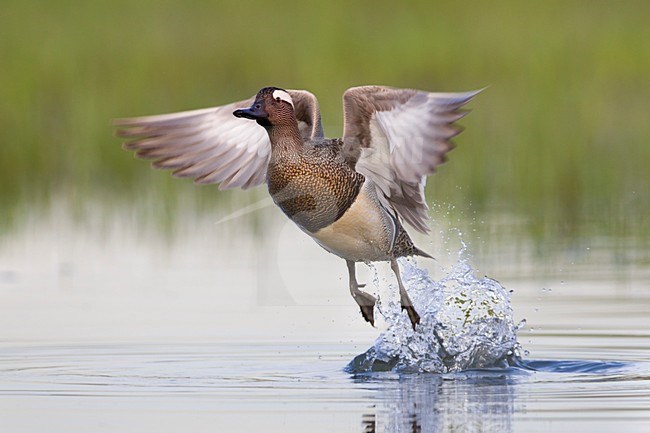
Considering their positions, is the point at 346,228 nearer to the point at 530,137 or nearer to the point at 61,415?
the point at 61,415

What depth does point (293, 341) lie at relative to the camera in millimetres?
9023

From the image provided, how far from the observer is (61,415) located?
702 centimetres

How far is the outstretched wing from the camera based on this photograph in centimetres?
896

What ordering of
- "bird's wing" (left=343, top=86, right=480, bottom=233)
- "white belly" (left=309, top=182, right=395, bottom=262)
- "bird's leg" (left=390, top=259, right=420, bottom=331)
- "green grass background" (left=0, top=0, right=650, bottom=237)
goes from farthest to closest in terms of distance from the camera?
1. "green grass background" (left=0, top=0, right=650, bottom=237)
2. "bird's leg" (left=390, top=259, right=420, bottom=331)
3. "white belly" (left=309, top=182, right=395, bottom=262)
4. "bird's wing" (left=343, top=86, right=480, bottom=233)

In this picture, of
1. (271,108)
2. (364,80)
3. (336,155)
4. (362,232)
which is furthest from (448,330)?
(364,80)

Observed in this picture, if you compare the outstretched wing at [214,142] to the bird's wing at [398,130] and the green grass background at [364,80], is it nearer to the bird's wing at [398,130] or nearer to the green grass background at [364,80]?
the bird's wing at [398,130]

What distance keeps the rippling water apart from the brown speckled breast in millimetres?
731

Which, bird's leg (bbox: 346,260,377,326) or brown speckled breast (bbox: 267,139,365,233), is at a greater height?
brown speckled breast (bbox: 267,139,365,233)

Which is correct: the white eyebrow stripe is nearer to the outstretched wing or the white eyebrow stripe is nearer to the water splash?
the outstretched wing

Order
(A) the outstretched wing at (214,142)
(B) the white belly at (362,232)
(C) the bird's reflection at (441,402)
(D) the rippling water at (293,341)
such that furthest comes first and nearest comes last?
(A) the outstretched wing at (214,142) → (B) the white belly at (362,232) → (D) the rippling water at (293,341) → (C) the bird's reflection at (441,402)

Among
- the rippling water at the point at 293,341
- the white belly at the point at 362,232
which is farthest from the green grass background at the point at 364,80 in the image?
the white belly at the point at 362,232

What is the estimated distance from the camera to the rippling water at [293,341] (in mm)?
7008

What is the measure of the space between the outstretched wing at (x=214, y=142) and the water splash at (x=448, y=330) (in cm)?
102

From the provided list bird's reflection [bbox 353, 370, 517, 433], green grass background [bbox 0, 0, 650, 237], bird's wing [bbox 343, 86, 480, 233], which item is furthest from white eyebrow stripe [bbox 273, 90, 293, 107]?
green grass background [bbox 0, 0, 650, 237]
